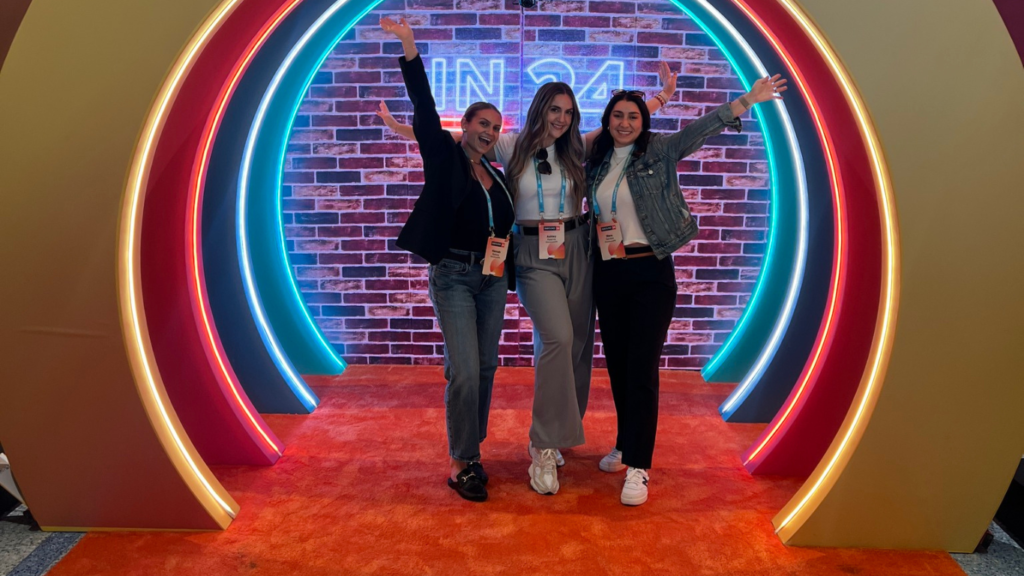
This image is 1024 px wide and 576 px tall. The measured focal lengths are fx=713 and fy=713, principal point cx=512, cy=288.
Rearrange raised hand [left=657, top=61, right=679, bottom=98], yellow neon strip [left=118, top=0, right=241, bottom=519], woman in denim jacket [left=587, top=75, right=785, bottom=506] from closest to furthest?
yellow neon strip [left=118, top=0, right=241, bottom=519], woman in denim jacket [left=587, top=75, right=785, bottom=506], raised hand [left=657, top=61, right=679, bottom=98]

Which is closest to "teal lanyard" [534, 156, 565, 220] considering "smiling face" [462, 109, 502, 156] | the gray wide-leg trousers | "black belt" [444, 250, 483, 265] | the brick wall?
the gray wide-leg trousers

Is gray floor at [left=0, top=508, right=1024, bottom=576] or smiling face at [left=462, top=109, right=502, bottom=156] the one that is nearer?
gray floor at [left=0, top=508, right=1024, bottom=576]

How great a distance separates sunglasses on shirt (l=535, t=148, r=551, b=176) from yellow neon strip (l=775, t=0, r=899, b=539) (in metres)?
1.02

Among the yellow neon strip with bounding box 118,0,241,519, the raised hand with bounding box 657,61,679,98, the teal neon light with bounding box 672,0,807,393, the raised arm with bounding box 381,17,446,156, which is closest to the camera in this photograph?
the yellow neon strip with bounding box 118,0,241,519

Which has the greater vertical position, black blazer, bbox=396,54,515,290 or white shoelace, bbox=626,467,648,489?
black blazer, bbox=396,54,515,290

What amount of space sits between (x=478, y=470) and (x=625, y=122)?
158cm

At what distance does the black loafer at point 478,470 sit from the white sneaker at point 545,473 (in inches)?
8.2

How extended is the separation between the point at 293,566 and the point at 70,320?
116 cm

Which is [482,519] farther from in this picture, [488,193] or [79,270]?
[79,270]

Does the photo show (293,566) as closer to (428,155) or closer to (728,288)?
(428,155)

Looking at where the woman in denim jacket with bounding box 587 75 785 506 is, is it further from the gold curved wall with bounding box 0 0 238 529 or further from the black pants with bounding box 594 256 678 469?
the gold curved wall with bounding box 0 0 238 529

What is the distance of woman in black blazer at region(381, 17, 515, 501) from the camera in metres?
2.73

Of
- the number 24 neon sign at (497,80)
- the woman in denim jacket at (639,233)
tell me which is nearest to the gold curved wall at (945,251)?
the woman in denim jacket at (639,233)

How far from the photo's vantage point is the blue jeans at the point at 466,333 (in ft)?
9.40
